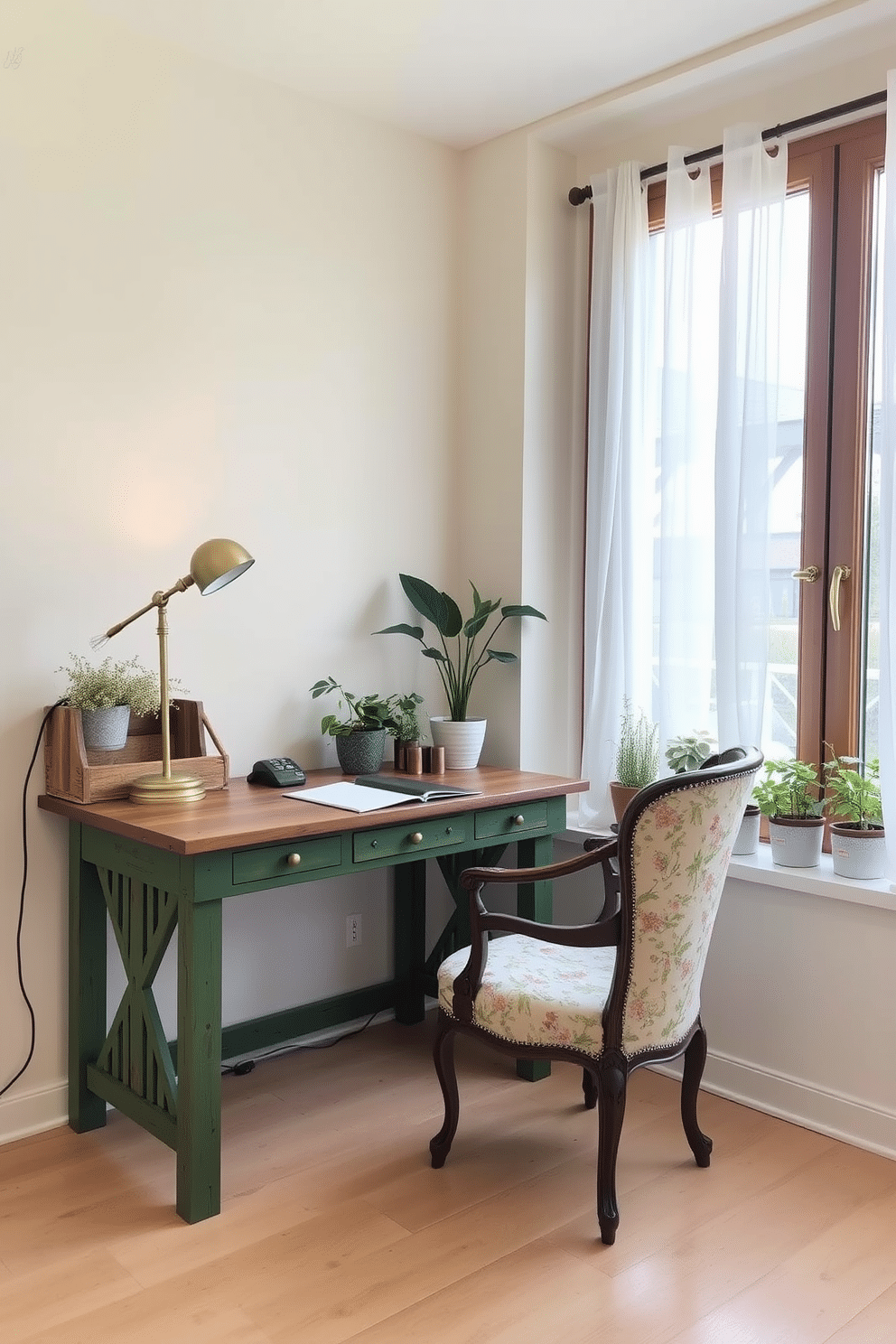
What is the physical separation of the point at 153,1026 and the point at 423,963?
116 cm

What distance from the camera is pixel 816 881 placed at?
8.75 ft

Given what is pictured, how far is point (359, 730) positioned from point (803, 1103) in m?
1.47

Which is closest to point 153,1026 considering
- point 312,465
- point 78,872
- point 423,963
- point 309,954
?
point 78,872

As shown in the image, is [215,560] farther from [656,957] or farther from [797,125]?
[797,125]

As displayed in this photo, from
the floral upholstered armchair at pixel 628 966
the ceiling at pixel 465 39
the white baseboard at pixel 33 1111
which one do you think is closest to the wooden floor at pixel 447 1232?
the white baseboard at pixel 33 1111

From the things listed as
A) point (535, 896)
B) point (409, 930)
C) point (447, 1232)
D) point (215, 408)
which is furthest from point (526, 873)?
point (215, 408)

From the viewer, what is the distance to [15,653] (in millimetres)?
2543

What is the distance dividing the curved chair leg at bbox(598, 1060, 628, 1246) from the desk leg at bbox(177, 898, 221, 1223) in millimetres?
782

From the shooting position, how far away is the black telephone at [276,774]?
2758 millimetres

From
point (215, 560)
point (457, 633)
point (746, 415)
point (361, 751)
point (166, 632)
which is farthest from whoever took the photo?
point (457, 633)

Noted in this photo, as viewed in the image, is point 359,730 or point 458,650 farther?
point 458,650

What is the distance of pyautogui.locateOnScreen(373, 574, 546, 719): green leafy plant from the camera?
10.5 feet

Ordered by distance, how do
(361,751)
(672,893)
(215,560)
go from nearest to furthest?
(672,893), (215,560), (361,751)

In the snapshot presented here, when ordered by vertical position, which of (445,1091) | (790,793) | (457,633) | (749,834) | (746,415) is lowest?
(445,1091)
